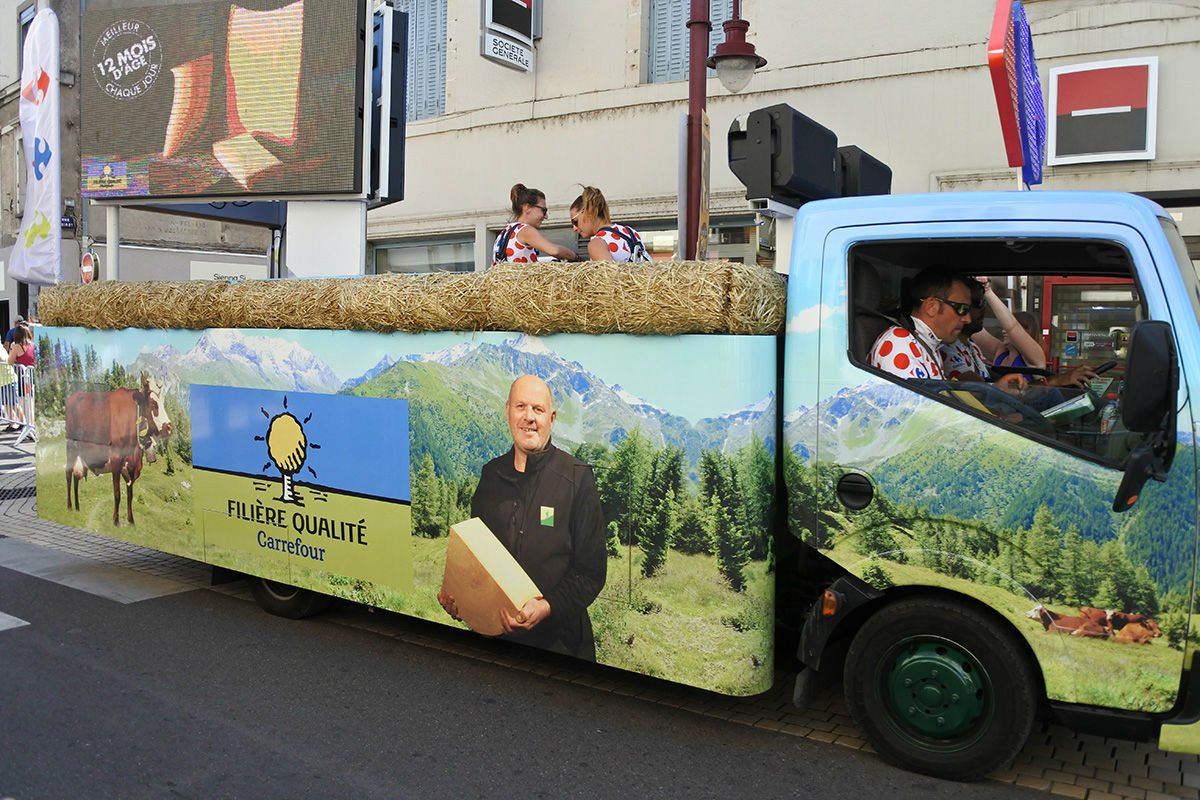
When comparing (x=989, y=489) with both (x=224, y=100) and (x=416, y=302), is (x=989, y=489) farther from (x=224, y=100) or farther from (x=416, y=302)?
(x=224, y=100)

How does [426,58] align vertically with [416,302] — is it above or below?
above

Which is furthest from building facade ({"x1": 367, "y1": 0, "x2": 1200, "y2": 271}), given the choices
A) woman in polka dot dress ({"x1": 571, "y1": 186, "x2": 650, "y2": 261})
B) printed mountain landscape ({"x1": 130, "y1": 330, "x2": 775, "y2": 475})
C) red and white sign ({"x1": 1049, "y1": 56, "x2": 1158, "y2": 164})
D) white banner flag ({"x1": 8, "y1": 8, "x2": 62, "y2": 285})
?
white banner flag ({"x1": 8, "y1": 8, "x2": 62, "y2": 285})

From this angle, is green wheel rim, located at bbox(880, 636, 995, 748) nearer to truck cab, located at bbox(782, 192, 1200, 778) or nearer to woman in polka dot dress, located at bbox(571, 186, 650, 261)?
truck cab, located at bbox(782, 192, 1200, 778)

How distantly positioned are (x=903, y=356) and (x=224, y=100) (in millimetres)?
5585

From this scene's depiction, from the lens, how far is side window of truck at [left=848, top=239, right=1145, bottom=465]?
360cm

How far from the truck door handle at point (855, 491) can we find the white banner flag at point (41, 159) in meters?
9.18

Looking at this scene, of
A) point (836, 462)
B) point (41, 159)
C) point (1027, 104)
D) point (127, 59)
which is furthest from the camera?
point (41, 159)

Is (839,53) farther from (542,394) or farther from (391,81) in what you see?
(542,394)

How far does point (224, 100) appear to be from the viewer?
7.38m

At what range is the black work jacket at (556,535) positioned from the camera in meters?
4.43

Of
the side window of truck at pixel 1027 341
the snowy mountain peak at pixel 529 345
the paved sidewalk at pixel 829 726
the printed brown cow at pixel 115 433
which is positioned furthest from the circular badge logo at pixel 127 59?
the side window of truck at pixel 1027 341

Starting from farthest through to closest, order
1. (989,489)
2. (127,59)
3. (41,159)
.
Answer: (41,159)
(127,59)
(989,489)

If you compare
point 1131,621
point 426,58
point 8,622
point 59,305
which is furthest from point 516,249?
point 426,58

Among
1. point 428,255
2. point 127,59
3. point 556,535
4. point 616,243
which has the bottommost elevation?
point 556,535
